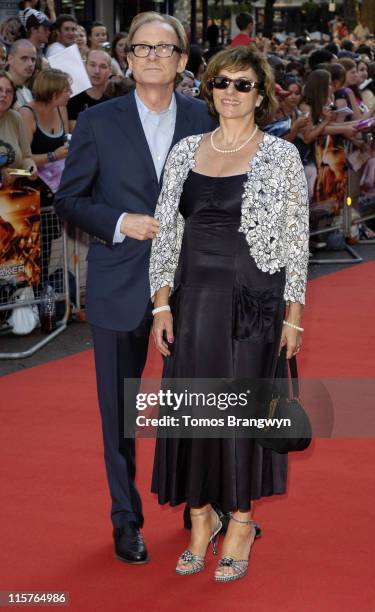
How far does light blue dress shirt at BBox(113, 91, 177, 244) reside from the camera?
4.68 metres

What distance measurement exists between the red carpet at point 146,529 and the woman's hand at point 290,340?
0.92 m

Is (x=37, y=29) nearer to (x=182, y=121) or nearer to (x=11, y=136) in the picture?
(x=11, y=136)

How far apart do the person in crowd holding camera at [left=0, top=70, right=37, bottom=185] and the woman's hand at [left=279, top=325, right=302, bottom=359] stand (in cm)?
447

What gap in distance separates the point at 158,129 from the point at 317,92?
786cm

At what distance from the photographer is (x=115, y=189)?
15.2 ft

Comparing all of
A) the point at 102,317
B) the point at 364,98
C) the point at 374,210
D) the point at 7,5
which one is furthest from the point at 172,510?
the point at 7,5

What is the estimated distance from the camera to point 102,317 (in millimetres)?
4715

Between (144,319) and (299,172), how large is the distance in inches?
34.6

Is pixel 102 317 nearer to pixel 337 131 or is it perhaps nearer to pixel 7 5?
pixel 337 131

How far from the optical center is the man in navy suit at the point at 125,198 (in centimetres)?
453

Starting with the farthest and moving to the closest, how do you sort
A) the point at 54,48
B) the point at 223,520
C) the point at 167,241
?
the point at 54,48 < the point at 223,520 < the point at 167,241

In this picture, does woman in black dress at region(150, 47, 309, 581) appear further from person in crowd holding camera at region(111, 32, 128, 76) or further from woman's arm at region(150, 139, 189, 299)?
person in crowd holding camera at region(111, 32, 128, 76)

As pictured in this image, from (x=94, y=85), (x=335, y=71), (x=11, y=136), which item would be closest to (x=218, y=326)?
(x=11, y=136)

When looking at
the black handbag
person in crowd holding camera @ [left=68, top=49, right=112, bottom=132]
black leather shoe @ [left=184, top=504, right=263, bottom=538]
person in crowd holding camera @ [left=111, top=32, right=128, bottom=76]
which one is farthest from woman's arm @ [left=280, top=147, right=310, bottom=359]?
person in crowd holding camera @ [left=111, top=32, right=128, bottom=76]
